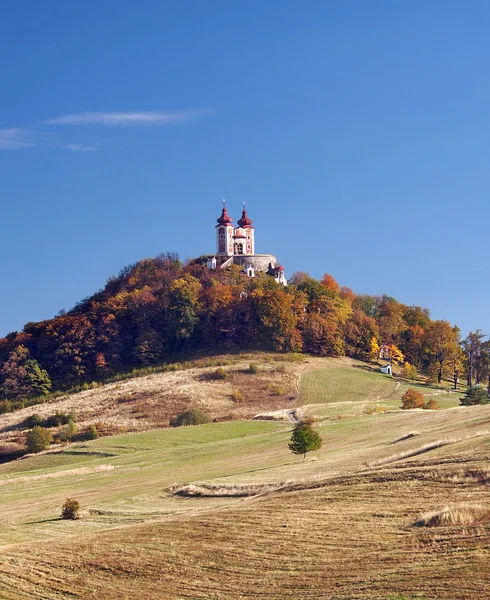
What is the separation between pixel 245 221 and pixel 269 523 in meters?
129

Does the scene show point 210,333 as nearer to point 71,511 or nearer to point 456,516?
point 71,511

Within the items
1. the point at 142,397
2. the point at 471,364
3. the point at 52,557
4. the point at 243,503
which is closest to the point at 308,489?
the point at 243,503

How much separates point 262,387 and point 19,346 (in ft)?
138

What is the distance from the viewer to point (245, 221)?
6245 inches

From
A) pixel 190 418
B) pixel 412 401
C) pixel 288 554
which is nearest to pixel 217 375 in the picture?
pixel 190 418

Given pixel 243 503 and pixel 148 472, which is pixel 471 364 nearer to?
pixel 148 472

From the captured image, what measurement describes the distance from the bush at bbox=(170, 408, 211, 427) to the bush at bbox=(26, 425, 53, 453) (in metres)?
13.4

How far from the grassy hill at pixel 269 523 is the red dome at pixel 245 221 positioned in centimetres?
9579

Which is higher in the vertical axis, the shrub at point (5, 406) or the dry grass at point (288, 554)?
the shrub at point (5, 406)

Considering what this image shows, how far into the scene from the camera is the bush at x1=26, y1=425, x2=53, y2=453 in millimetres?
86562

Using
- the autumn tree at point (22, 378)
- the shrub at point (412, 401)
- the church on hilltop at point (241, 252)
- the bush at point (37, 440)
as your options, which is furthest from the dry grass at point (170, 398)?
the church on hilltop at point (241, 252)

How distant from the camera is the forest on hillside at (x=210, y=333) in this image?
12694 cm

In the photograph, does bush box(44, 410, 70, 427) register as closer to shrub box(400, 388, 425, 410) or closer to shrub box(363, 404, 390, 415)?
shrub box(363, 404, 390, 415)

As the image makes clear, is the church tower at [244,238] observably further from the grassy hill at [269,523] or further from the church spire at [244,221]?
the grassy hill at [269,523]
